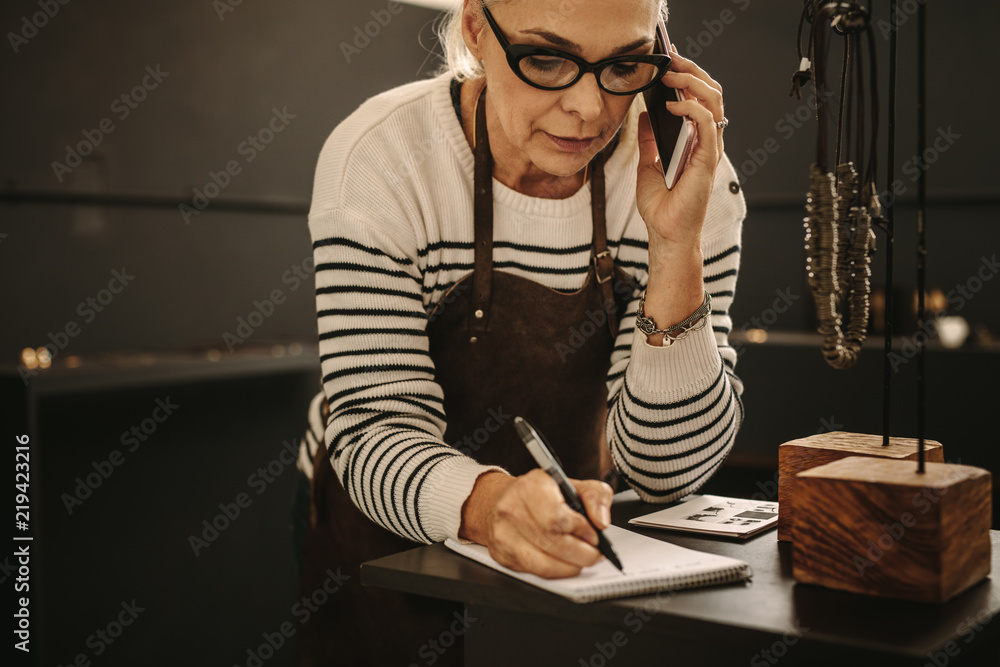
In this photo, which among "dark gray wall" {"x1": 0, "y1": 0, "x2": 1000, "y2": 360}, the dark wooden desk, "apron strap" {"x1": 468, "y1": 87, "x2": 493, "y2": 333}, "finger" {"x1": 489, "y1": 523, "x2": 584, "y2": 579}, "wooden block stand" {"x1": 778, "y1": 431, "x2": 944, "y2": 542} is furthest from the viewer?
"dark gray wall" {"x1": 0, "y1": 0, "x2": 1000, "y2": 360}

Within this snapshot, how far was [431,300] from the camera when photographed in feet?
4.47

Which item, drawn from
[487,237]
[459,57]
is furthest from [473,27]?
[487,237]

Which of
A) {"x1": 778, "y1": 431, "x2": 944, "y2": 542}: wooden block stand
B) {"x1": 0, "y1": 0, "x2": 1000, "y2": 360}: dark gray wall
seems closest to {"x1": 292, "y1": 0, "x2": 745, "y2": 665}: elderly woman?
{"x1": 778, "y1": 431, "x2": 944, "y2": 542}: wooden block stand

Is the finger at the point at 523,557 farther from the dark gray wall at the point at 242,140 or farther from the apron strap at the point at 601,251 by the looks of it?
the dark gray wall at the point at 242,140

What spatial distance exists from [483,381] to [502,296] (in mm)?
135

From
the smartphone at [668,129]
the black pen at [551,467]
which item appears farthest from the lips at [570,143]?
the black pen at [551,467]

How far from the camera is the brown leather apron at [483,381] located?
1369mm

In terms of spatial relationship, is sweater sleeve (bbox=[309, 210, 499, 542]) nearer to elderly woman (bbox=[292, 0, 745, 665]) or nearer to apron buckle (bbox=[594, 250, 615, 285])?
elderly woman (bbox=[292, 0, 745, 665])

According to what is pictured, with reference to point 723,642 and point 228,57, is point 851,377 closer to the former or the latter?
point 228,57

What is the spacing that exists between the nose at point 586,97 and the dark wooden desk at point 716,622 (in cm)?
54

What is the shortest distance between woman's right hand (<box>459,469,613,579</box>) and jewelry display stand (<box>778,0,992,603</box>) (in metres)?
0.19

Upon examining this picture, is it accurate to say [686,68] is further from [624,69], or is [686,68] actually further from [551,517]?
[551,517]

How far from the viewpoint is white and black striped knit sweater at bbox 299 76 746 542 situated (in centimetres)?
117

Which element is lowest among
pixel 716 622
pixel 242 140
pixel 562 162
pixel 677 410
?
pixel 716 622
